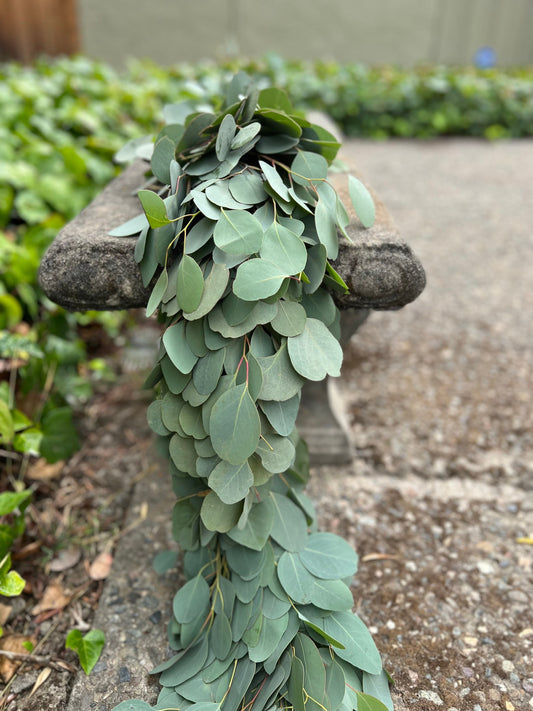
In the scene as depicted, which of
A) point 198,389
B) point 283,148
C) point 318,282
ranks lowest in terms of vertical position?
point 198,389

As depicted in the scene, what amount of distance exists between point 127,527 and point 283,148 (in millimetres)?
931

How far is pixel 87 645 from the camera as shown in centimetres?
101

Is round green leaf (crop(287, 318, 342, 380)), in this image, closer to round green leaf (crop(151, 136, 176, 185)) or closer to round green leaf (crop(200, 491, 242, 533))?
round green leaf (crop(200, 491, 242, 533))

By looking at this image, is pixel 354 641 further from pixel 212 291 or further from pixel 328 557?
pixel 212 291

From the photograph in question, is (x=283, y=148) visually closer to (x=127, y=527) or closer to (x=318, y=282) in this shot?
(x=318, y=282)

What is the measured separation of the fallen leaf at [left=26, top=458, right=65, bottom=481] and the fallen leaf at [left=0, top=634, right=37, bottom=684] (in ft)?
1.48

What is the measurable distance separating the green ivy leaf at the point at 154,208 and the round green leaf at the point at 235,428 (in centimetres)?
30

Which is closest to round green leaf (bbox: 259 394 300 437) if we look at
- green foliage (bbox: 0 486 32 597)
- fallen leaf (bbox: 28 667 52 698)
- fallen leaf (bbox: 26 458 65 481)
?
green foliage (bbox: 0 486 32 597)

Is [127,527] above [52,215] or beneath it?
beneath

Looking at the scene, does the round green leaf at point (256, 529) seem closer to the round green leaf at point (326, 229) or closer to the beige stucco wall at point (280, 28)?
the round green leaf at point (326, 229)

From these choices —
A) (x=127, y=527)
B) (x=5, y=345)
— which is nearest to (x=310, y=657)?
(x=127, y=527)

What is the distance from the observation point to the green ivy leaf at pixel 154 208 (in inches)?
34.3

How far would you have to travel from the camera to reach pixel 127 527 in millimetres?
1316

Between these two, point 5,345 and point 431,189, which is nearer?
point 5,345
